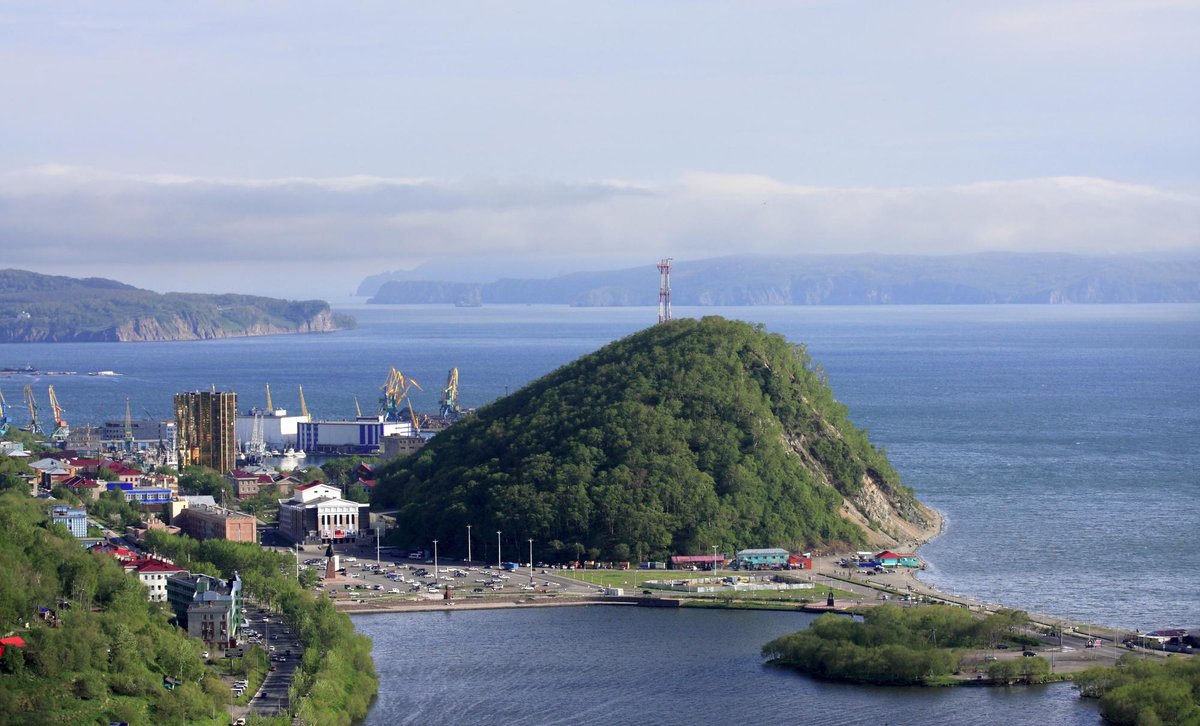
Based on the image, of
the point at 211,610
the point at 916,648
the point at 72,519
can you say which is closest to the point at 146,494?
the point at 72,519

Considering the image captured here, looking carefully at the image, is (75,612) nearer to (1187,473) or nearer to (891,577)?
(891,577)

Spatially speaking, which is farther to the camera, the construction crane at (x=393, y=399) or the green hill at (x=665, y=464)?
the construction crane at (x=393, y=399)

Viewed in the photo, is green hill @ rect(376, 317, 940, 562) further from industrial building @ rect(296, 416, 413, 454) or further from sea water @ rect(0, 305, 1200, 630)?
industrial building @ rect(296, 416, 413, 454)

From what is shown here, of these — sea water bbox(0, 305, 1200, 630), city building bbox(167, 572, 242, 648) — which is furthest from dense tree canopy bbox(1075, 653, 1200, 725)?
city building bbox(167, 572, 242, 648)

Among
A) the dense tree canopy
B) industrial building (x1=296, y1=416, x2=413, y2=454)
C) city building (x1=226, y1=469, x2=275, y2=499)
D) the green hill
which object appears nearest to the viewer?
the dense tree canopy

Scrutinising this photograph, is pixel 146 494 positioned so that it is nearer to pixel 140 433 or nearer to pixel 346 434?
pixel 346 434

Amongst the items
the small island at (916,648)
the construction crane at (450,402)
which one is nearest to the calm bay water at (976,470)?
the small island at (916,648)

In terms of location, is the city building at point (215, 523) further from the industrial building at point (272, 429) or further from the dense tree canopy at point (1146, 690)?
the industrial building at point (272, 429)
